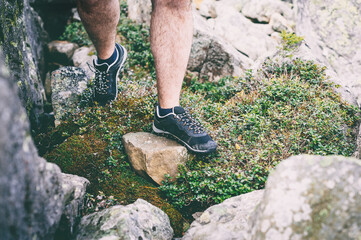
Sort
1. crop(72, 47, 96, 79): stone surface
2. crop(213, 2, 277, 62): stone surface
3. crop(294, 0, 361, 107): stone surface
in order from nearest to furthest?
crop(294, 0, 361, 107): stone surface, crop(72, 47, 96, 79): stone surface, crop(213, 2, 277, 62): stone surface

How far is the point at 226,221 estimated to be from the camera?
2205mm

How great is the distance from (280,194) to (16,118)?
145cm

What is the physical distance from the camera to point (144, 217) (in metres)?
2.26

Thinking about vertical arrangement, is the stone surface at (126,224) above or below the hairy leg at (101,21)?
below

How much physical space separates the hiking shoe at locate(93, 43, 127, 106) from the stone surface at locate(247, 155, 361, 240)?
8.79 ft

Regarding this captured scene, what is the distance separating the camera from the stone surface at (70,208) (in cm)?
185

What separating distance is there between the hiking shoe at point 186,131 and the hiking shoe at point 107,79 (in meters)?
0.89

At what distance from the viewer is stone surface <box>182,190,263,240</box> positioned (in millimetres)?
2004

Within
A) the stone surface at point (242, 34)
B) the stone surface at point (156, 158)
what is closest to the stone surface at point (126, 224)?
the stone surface at point (156, 158)

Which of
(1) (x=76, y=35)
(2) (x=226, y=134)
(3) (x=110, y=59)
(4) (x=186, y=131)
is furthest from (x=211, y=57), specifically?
(1) (x=76, y=35)

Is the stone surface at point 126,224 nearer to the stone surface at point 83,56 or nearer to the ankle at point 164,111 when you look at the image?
the ankle at point 164,111

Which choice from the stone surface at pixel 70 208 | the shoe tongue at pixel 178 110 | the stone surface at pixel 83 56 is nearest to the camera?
the stone surface at pixel 70 208

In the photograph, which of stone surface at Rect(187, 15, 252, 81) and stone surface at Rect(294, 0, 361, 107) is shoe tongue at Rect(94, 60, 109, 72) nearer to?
stone surface at Rect(187, 15, 252, 81)

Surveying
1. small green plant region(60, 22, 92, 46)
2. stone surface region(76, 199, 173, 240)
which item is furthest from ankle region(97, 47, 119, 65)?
small green plant region(60, 22, 92, 46)
